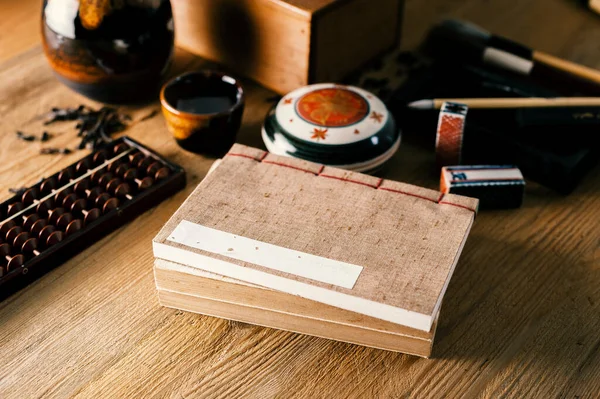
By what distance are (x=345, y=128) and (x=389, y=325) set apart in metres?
0.33

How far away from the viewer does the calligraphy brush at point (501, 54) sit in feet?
3.90

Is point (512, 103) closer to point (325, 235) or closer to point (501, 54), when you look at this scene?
point (501, 54)

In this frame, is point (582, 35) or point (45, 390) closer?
point (45, 390)

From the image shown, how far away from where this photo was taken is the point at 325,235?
31.0 inches

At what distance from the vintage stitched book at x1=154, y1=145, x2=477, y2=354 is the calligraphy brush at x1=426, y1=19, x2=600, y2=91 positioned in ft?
1.60

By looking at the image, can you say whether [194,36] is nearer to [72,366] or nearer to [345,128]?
[345,128]

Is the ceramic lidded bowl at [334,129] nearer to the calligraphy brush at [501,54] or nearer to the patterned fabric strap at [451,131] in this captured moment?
the patterned fabric strap at [451,131]

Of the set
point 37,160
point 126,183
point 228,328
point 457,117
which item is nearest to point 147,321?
point 228,328

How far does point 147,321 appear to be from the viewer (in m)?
0.82

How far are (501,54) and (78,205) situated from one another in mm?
781

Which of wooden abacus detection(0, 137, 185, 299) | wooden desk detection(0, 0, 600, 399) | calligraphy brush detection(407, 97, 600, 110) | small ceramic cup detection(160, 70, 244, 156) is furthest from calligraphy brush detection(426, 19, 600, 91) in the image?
wooden abacus detection(0, 137, 185, 299)

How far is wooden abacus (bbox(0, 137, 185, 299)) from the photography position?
2.79 feet

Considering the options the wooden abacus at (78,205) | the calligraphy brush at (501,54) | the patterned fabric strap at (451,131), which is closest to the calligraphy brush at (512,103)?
the patterned fabric strap at (451,131)

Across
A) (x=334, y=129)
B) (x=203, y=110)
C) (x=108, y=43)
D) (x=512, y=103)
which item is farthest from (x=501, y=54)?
(x=108, y=43)
